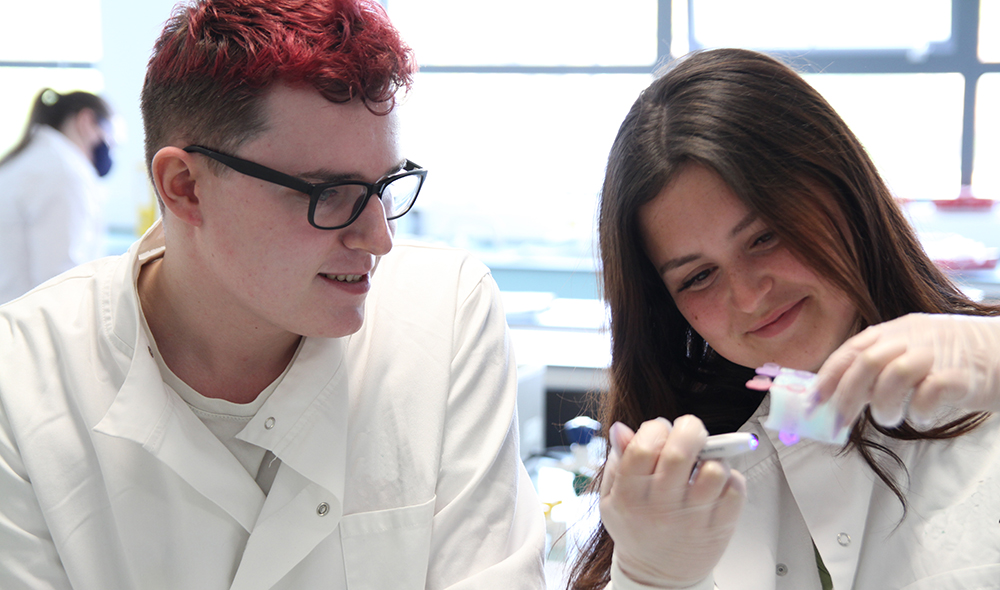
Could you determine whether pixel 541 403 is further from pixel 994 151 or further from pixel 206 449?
pixel 994 151

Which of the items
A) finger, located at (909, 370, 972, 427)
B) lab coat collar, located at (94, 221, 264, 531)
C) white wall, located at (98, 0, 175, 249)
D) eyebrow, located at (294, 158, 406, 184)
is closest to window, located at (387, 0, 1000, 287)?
white wall, located at (98, 0, 175, 249)

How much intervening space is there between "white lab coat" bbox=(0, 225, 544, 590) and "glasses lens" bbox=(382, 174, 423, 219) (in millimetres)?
253

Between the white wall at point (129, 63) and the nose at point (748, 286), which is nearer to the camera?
the nose at point (748, 286)

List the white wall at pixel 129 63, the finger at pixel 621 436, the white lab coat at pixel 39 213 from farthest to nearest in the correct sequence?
1. the white wall at pixel 129 63
2. the white lab coat at pixel 39 213
3. the finger at pixel 621 436

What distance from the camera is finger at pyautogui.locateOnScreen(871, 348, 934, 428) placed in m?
0.91

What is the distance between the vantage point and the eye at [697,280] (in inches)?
49.3

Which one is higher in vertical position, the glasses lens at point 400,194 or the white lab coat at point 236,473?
the glasses lens at point 400,194

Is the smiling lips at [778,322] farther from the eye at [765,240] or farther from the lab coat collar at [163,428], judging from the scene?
the lab coat collar at [163,428]

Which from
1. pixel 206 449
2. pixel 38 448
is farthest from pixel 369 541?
pixel 38 448

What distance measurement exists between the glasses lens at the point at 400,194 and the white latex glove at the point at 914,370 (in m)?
0.70

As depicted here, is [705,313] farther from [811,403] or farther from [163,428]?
[163,428]

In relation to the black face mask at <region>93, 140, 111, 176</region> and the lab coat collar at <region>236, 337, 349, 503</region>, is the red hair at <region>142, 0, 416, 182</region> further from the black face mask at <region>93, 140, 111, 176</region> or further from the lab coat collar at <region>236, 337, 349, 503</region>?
the black face mask at <region>93, 140, 111, 176</region>

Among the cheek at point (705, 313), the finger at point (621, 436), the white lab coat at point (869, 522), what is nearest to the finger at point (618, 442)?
the finger at point (621, 436)

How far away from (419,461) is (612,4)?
3.78m
